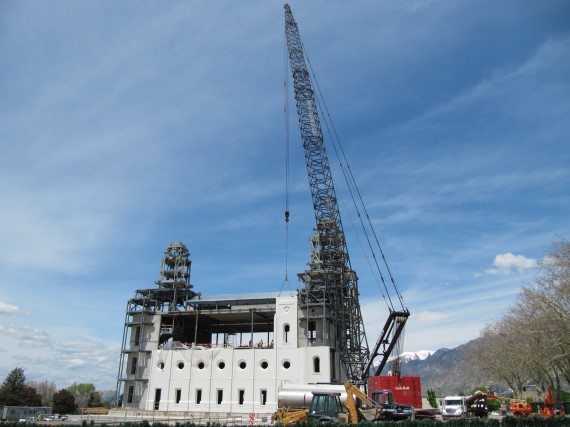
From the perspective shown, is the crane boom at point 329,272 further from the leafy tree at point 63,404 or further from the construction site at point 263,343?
the leafy tree at point 63,404

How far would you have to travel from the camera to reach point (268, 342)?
81.4 meters

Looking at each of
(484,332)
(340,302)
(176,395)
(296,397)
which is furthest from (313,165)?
(484,332)

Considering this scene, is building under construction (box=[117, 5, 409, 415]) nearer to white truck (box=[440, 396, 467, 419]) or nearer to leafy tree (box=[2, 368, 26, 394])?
white truck (box=[440, 396, 467, 419])

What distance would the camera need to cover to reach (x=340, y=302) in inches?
3051

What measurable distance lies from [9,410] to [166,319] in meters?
33.6

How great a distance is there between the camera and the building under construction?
7006 centimetres

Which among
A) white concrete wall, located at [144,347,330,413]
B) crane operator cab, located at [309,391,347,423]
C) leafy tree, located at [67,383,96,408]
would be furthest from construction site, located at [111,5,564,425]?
leafy tree, located at [67,383,96,408]

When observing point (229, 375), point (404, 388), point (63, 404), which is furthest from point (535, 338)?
point (63, 404)

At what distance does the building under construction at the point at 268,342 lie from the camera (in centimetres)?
7006

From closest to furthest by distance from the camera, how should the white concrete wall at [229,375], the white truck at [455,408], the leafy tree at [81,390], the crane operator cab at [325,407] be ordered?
1. the crane operator cab at [325,407]
2. the white truck at [455,408]
3. the white concrete wall at [229,375]
4. the leafy tree at [81,390]

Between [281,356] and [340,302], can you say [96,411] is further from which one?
[340,302]

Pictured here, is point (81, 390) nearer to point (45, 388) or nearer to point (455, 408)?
point (45, 388)

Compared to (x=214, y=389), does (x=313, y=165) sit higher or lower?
higher

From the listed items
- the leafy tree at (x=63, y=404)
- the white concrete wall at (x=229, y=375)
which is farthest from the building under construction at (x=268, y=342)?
the leafy tree at (x=63, y=404)
